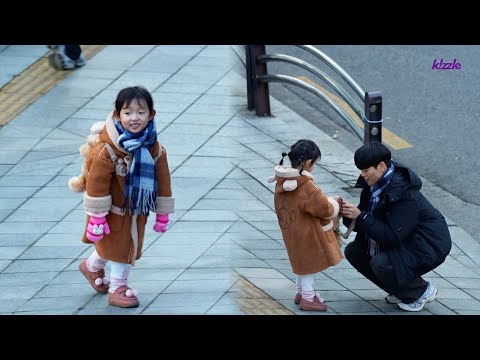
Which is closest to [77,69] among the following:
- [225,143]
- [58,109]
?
[58,109]

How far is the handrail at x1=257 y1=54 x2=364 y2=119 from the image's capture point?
9145mm

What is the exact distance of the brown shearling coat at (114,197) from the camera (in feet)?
21.3

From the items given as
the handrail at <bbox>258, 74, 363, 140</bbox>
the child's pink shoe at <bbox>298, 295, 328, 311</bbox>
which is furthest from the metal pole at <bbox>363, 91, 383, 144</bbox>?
the child's pink shoe at <bbox>298, 295, 328, 311</bbox>

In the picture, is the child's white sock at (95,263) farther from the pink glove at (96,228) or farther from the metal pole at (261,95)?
the metal pole at (261,95)

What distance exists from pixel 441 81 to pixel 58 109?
4.32m

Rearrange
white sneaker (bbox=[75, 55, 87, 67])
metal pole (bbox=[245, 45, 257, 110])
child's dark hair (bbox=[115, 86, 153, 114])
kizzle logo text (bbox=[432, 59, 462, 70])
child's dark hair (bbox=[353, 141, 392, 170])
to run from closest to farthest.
A: child's dark hair (bbox=[115, 86, 153, 114]), child's dark hair (bbox=[353, 141, 392, 170]), metal pole (bbox=[245, 45, 257, 110]), white sneaker (bbox=[75, 55, 87, 67]), kizzle logo text (bbox=[432, 59, 462, 70])

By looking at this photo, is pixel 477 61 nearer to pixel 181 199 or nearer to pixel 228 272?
pixel 181 199

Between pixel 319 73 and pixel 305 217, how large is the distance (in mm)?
3201

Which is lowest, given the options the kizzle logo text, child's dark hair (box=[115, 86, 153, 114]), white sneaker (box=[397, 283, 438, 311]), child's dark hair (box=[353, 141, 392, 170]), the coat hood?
white sneaker (box=[397, 283, 438, 311])

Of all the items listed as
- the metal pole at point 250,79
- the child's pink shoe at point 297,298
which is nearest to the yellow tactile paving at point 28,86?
the metal pole at point 250,79

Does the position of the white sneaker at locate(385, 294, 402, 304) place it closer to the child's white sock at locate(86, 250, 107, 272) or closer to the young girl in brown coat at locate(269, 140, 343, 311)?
the young girl in brown coat at locate(269, 140, 343, 311)

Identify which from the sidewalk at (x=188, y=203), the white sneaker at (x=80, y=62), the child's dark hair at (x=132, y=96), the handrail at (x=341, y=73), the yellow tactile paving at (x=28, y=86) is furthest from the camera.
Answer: the white sneaker at (x=80, y=62)

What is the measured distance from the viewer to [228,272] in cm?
738

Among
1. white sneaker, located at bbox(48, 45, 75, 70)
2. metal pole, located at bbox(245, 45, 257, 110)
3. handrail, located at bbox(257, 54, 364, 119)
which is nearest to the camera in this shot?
handrail, located at bbox(257, 54, 364, 119)
